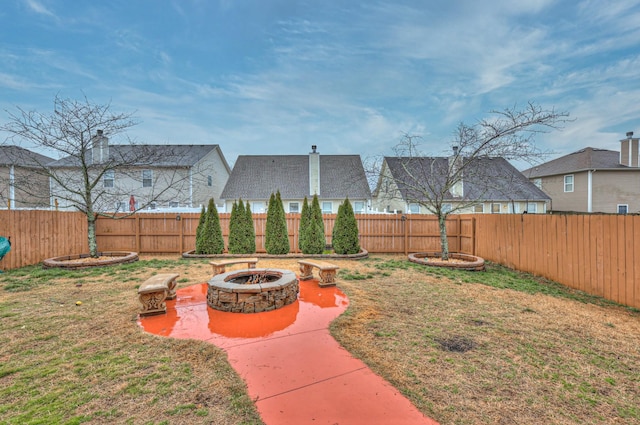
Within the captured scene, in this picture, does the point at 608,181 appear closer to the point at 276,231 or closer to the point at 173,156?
the point at 276,231

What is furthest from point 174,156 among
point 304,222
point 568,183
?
point 568,183

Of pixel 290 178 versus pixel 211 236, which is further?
pixel 290 178

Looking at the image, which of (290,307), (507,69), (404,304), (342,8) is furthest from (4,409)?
(507,69)

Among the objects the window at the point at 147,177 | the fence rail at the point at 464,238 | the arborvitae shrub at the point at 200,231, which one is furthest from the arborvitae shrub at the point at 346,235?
the window at the point at 147,177

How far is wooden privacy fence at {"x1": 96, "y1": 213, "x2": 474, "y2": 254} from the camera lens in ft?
36.9

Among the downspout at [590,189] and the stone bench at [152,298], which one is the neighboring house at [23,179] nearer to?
the stone bench at [152,298]

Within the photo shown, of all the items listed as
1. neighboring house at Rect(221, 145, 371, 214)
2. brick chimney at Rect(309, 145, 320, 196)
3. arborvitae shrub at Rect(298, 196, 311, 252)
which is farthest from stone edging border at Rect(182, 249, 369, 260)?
brick chimney at Rect(309, 145, 320, 196)

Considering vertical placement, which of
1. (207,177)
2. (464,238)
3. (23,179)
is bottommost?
(464,238)

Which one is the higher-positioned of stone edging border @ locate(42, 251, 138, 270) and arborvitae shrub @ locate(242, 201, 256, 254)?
arborvitae shrub @ locate(242, 201, 256, 254)

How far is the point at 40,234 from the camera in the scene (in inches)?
348

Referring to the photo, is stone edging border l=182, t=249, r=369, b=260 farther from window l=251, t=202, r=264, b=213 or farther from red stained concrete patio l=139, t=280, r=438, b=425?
window l=251, t=202, r=264, b=213

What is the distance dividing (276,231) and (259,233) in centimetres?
125

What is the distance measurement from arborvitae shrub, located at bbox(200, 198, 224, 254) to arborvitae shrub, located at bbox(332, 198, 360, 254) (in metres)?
4.30

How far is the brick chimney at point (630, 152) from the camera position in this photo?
1794cm
